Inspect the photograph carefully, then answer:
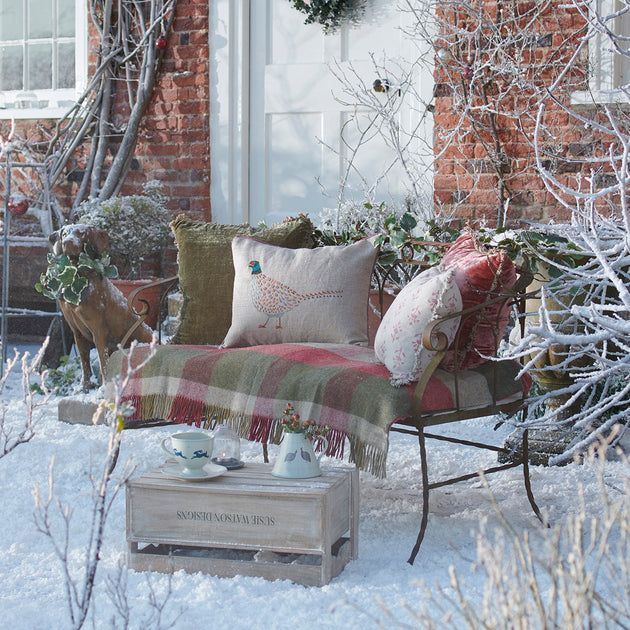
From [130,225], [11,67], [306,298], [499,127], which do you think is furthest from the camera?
[11,67]

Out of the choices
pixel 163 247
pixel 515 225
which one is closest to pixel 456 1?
pixel 515 225

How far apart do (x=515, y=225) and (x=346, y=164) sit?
0.97 metres

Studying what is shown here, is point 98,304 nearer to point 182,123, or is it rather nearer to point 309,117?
point 182,123

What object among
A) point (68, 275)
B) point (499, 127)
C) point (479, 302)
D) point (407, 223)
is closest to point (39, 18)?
point (68, 275)

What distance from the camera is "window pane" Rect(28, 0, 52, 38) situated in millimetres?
5234

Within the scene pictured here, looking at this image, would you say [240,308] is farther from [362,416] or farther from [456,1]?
[456,1]

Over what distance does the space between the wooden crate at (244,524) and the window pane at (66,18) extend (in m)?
3.81

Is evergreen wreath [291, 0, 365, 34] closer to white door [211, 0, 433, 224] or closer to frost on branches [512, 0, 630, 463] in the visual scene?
white door [211, 0, 433, 224]

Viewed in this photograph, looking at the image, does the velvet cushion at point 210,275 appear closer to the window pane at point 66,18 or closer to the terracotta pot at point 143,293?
the terracotta pot at point 143,293

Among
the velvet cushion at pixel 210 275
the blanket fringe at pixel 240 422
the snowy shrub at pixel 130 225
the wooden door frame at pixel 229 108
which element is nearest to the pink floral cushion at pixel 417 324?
the blanket fringe at pixel 240 422

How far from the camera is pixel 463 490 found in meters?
2.88

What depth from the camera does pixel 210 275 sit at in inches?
122

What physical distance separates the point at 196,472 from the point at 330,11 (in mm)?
3135

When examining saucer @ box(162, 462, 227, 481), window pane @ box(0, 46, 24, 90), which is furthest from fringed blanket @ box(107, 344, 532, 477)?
window pane @ box(0, 46, 24, 90)
